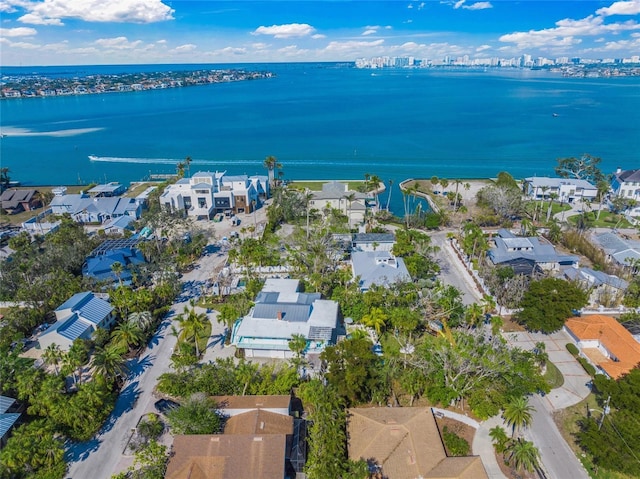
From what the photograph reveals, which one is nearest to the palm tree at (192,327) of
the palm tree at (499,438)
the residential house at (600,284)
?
the palm tree at (499,438)

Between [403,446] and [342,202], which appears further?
[342,202]

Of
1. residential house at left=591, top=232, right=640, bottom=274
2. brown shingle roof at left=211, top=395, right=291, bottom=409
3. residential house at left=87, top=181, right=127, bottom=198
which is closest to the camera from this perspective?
brown shingle roof at left=211, top=395, right=291, bottom=409

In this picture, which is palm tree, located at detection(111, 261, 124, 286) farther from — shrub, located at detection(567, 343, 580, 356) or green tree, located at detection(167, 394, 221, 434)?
shrub, located at detection(567, 343, 580, 356)

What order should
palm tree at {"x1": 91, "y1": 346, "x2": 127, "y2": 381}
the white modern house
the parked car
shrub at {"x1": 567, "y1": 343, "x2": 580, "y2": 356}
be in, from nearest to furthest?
the parked car, palm tree at {"x1": 91, "y1": 346, "x2": 127, "y2": 381}, shrub at {"x1": 567, "y1": 343, "x2": 580, "y2": 356}, the white modern house

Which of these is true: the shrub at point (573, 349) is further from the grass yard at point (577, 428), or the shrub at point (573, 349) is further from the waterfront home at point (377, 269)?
the waterfront home at point (377, 269)

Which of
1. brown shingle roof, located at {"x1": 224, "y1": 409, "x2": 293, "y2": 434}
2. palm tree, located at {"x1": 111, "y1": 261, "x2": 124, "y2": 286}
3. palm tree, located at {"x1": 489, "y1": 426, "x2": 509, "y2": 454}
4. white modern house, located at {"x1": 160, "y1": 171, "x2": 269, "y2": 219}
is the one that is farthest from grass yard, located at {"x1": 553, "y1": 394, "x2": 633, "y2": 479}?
white modern house, located at {"x1": 160, "y1": 171, "x2": 269, "y2": 219}

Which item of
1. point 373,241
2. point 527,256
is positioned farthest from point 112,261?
point 527,256

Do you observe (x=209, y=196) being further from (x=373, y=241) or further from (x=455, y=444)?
(x=455, y=444)
